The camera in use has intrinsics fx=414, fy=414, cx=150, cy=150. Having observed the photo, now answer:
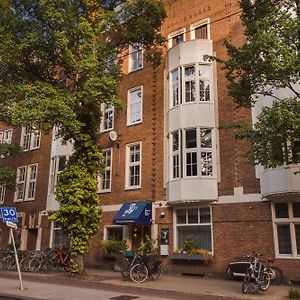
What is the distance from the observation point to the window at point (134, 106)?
2241cm

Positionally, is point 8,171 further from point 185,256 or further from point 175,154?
point 185,256

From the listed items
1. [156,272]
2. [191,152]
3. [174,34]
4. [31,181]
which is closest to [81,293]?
[156,272]

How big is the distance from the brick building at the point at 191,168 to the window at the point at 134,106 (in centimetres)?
6

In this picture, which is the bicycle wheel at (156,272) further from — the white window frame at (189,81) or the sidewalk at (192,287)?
the white window frame at (189,81)

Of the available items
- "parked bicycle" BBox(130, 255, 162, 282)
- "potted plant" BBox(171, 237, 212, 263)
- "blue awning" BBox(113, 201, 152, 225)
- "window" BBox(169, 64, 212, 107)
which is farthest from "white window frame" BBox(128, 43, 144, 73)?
"parked bicycle" BBox(130, 255, 162, 282)

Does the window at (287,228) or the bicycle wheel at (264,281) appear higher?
the window at (287,228)

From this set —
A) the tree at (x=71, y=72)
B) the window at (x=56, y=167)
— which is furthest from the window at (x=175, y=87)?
the window at (x=56, y=167)

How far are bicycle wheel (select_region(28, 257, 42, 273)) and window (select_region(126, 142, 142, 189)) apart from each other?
18.5 ft

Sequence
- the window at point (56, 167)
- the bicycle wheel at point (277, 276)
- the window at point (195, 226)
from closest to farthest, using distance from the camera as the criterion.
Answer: the bicycle wheel at point (277, 276), the window at point (195, 226), the window at point (56, 167)

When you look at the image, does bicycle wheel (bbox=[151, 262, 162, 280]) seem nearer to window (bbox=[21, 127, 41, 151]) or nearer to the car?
the car

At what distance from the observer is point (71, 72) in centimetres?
1720

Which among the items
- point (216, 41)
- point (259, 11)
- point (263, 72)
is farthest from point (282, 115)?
point (216, 41)

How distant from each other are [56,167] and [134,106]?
21.8 ft

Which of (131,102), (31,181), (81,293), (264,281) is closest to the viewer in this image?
(81,293)
